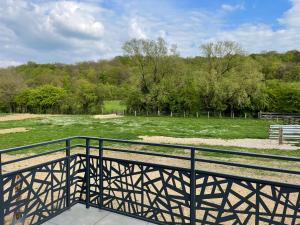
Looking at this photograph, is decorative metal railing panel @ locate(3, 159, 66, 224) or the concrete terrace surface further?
the concrete terrace surface

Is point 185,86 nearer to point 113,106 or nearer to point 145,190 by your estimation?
point 113,106

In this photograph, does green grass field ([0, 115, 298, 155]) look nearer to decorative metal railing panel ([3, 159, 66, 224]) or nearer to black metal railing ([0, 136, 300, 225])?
black metal railing ([0, 136, 300, 225])

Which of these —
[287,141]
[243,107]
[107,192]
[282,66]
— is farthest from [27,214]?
[282,66]

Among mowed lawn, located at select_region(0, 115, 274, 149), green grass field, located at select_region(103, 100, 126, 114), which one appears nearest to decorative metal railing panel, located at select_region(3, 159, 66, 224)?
mowed lawn, located at select_region(0, 115, 274, 149)

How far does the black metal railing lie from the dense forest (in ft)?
81.8

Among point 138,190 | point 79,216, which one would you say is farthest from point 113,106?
point 138,190

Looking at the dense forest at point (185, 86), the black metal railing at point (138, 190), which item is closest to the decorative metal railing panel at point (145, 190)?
the black metal railing at point (138, 190)

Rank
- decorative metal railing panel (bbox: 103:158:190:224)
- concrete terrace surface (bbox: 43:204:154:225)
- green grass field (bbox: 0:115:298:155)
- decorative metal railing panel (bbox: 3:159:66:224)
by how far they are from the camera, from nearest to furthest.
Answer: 1. decorative metal railing panel (bbox: 3:159:66:224)
2. decorative metal railing panel (bbox: 103:158:190:224)
3. concrete terrace surface (bbox: 43:204:154:225)
4. green grass field (bbox: 0:115:298:155)

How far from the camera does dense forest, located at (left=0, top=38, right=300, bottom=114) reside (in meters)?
27.0

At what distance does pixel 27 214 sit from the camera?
3.10m

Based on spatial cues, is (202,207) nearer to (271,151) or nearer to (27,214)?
(27,214)

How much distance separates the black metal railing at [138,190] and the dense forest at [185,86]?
982 inches

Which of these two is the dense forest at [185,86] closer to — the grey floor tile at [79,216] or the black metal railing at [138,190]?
the black metal railing at [138,190]

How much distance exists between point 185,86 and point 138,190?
27.8 metres
